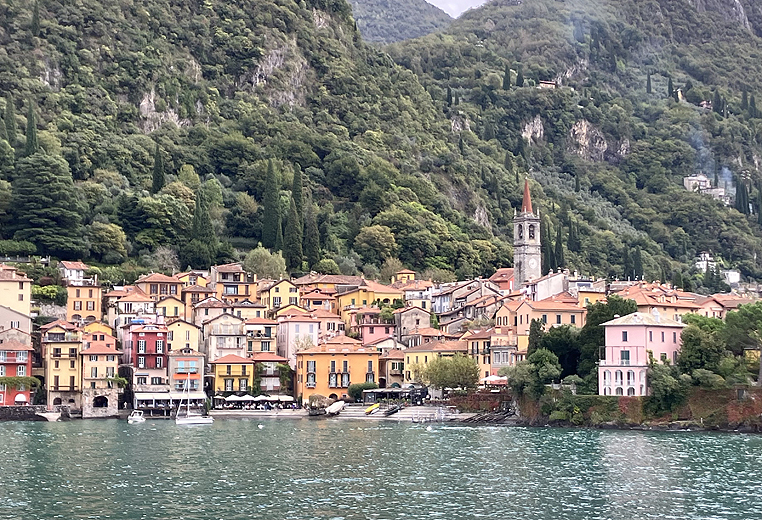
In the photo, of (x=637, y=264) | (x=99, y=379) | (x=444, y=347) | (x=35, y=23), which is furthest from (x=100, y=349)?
(x=637, y=264)

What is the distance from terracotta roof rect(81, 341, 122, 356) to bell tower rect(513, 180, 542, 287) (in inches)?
1642

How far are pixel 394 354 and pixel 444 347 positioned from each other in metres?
5.17

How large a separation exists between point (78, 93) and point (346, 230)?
33.8m

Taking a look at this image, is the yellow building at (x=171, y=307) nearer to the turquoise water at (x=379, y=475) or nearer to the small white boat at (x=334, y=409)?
the small white boat at (x=334, y=409)

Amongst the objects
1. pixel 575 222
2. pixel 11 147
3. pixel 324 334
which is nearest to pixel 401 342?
pixel 324 334

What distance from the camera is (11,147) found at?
136000 millimetres

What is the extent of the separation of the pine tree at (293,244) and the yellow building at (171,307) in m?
22.1

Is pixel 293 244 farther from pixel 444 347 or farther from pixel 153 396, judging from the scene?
pixel 153 396

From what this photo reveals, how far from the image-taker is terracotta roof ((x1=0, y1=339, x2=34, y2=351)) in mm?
99688

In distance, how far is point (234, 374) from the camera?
106 meters

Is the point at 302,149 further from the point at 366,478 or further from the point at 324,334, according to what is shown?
the point at 366,478

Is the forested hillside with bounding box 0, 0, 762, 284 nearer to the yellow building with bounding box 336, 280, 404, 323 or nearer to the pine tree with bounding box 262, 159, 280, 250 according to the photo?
the pine tree with bounding box 262, 159, 280, 250

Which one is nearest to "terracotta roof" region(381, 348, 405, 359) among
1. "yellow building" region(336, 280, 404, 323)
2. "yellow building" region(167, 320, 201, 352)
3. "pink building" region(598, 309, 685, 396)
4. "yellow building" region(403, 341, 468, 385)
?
"yellow building" region(403, 341, 468, 385)

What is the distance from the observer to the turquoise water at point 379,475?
51.0 metres
